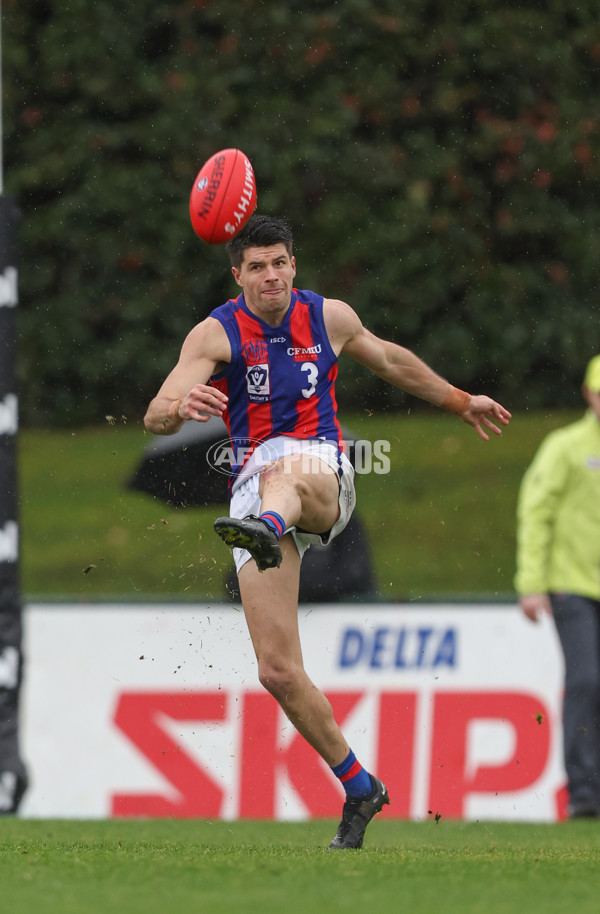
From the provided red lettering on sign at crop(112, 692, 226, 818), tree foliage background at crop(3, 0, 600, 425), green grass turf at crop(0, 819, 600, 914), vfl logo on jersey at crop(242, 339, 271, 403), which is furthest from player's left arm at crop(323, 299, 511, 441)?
tree foliage background at crop(3, 0, 600, 425)

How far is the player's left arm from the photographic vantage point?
668cm

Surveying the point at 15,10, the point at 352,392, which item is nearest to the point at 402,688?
the point at 352,392

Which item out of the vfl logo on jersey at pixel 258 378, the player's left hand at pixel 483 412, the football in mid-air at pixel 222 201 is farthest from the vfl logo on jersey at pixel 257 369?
the player's left hand at pixel 483 412

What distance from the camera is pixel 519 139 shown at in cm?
1541

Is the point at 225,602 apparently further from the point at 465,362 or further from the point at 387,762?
the point at 465,362

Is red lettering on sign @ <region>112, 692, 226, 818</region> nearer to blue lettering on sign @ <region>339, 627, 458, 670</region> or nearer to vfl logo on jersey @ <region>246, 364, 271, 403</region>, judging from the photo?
blue lettering on sign @ <region>339, 627, 458, 670</region>

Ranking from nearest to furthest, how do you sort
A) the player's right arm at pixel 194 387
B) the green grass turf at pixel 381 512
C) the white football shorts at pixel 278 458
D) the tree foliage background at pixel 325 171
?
the player's right arm at pixel 194 387 < the white football shorts at pixel 278 458 < the green grass turf at pixel 381 512 < the tree foliage background at pixel 325 171

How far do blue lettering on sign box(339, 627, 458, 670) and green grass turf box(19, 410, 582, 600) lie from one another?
158 inches

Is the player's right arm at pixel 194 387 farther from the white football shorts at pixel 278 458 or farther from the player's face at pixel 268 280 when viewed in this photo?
the white football shorts at pixel 278 458

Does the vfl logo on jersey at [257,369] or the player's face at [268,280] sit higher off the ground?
the player's face at [268,280]

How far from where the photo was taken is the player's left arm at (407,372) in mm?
Answer: 6676

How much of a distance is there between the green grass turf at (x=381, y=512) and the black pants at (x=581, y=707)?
15.3 feet

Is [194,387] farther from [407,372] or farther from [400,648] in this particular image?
[400,648]

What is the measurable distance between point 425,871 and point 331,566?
4.13 meters
